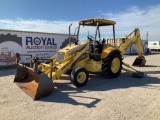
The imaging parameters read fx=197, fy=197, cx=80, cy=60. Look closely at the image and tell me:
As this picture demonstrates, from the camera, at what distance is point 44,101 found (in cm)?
571

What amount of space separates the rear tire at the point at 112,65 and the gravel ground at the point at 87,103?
3.84ft

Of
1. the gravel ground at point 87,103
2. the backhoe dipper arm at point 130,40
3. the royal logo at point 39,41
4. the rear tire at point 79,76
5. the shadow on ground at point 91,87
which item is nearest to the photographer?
the gravel ground at point 87,103

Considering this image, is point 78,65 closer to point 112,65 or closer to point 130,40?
point 112,65

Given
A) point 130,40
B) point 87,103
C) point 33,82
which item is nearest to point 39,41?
→ point 130,40

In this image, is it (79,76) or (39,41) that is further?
(39,41)

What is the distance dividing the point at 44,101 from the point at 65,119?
4.51ft

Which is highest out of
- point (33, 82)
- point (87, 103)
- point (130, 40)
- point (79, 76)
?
point (130, 40)

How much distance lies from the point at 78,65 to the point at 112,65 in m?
1.86

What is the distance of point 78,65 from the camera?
8.14 m

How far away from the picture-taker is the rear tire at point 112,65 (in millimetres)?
8711

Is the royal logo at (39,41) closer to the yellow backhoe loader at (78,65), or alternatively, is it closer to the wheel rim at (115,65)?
the yellow backhoe loader at (78,65)

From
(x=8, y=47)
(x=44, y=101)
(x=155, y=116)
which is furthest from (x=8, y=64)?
(x=155, y=116)

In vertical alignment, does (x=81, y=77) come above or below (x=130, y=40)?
below

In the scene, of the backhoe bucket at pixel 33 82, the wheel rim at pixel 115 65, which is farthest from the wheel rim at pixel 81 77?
the wheel rim at pixel 115 65
